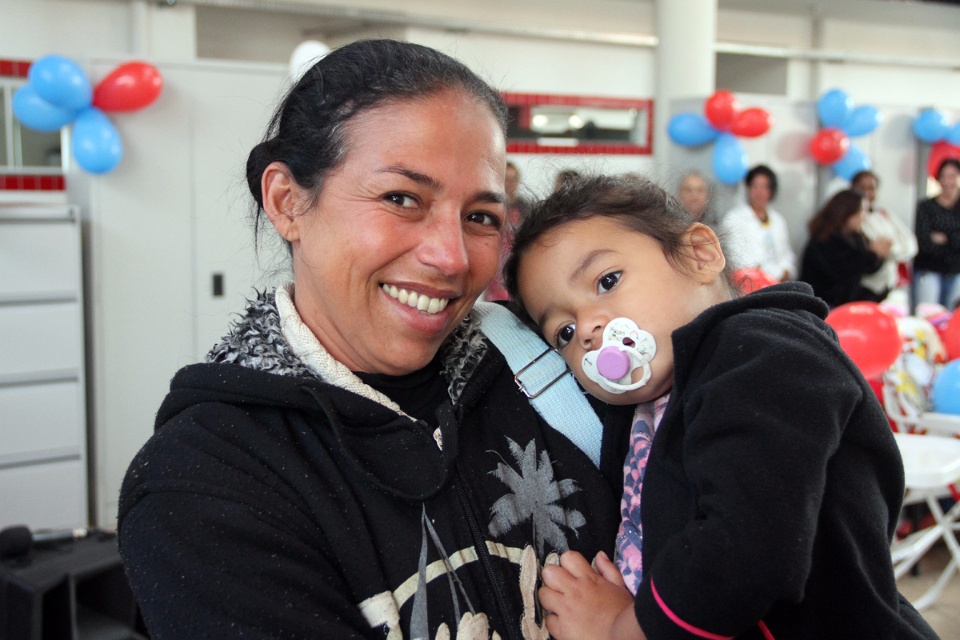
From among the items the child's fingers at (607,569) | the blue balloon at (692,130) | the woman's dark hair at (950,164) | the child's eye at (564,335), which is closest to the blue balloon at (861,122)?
the woman's dark hair at (950,164)

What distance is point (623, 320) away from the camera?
4.21 ft

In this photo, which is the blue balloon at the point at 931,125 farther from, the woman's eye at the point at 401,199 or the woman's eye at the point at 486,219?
the woman's eye at the point at 401,199

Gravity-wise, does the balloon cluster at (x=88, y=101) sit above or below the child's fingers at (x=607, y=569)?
above


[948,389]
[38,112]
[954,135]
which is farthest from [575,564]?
[954,135]

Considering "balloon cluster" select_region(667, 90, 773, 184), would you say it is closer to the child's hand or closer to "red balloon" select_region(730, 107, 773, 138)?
"red balloon" select_region(730, 107, 773, 138)

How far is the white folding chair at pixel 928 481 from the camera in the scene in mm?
3174

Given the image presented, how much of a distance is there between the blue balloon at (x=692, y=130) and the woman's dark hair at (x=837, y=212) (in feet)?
3.69

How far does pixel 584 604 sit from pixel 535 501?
6.2 inches

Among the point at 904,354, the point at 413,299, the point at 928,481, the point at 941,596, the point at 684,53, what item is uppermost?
the point at 684,53

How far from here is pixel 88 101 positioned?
4723 mm

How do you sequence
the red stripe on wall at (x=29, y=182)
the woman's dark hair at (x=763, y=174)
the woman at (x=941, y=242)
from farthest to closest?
the woman at (x=941, y=242), the woman's dark hair at (x=763, y=174), the red stripe on wall at (x=29, y=182)

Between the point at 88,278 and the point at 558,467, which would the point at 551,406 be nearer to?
the point at 558,467

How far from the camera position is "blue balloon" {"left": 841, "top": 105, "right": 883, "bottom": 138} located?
7.91m

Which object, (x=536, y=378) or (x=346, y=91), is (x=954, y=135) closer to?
(x=536, y=378)
